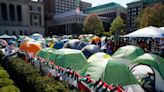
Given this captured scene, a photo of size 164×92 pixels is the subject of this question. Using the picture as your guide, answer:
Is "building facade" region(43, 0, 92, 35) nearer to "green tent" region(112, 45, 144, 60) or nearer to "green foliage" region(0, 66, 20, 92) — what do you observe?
"green tent" region(112, 45, 144, 60)

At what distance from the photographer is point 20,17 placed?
241ft

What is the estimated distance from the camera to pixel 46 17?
102 m

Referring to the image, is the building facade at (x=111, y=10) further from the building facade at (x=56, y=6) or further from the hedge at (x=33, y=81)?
the hedge at (x=33, y=81)

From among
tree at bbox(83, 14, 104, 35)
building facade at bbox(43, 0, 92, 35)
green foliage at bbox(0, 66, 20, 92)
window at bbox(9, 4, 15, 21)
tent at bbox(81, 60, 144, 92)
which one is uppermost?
building facade at bbox(43, 0, 92, 35)

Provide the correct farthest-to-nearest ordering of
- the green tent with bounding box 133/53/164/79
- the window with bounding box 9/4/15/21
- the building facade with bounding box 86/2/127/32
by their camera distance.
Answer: the building facade with bounding box 86/2/127/32
the window with bounding box 9/4/15/21
the green tent with bounding box 133/53/164/79

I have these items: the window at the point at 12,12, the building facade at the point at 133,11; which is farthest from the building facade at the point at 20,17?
the building facade at the point at 133,11

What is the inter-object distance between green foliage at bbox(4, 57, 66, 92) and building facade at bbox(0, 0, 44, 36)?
63.4 m

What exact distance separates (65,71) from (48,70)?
1.67m

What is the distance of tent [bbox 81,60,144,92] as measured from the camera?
20.6 ft

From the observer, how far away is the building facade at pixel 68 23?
81.1 metres

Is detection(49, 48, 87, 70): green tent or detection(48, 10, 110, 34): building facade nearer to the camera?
detection(49, 48, 87, 70): green tent

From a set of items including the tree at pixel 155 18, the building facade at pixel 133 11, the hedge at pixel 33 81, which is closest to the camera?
the hedge at pixel 33 81

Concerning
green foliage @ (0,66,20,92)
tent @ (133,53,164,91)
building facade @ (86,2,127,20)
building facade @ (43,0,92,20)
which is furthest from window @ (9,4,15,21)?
tent @ (133,53,164,91)

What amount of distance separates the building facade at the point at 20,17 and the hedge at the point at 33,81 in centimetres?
6337
